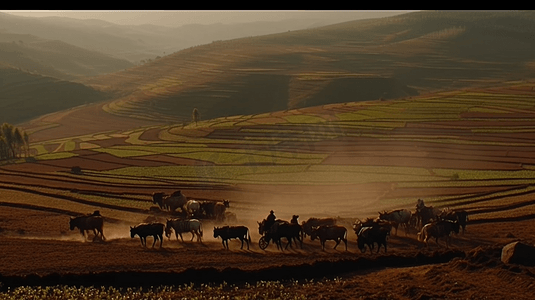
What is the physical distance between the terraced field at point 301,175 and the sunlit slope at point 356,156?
239 mm

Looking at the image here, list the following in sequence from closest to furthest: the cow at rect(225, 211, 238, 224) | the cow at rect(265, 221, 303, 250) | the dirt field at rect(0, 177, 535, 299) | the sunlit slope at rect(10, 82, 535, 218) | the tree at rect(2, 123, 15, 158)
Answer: the dirt field at rect(0, 177, 535, 299), the cow at rect(265, 221, 303, 250), the cow at rect(225, 211, 238, 224), the sunlit slope at rect(10, 82, 535, 218), the tree at rect(2, 123, 15, 158)

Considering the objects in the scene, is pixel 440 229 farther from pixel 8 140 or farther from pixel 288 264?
pixel 8 140

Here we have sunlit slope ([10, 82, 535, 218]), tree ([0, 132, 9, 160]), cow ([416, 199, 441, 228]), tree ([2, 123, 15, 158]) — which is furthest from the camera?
tree ([0, 132, 9, 160])

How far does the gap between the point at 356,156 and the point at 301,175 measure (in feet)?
43.3

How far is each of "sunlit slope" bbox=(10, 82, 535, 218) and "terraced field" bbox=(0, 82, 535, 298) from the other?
239mm

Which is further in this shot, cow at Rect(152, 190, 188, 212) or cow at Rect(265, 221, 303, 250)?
cow at Rect(152, 190, 188, 212)

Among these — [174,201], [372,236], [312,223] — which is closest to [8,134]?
[174,201]

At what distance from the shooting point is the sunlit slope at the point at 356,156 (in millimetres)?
48188

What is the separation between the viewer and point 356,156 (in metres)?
67.9

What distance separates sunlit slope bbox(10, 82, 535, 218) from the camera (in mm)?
48188

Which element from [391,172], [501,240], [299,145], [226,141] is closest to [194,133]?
[226,141]

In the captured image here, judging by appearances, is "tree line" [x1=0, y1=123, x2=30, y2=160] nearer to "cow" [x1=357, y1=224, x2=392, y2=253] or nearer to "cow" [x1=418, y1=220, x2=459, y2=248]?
"cow" [x1=357, y1=224, x2=392, y2=253]

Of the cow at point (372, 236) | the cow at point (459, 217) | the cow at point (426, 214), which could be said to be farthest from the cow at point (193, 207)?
the cow at point (459, 217)

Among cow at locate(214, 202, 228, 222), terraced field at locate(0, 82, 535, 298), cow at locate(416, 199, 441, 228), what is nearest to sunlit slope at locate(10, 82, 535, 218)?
terraced field at locate(0, 82, 535, 298)
